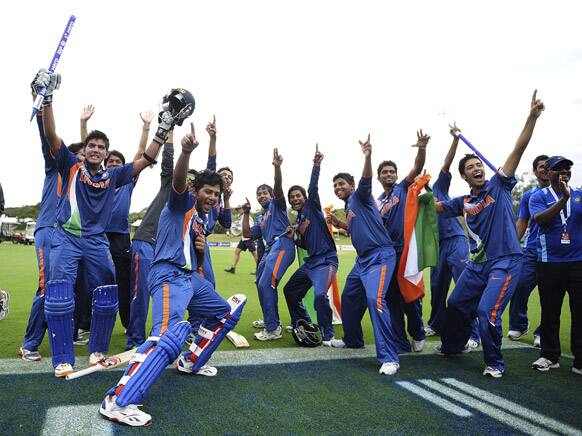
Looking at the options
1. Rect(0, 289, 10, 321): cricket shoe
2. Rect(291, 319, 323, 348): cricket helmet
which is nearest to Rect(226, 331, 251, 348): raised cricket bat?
Rect(291, 319, 323, 348): cricket helmet

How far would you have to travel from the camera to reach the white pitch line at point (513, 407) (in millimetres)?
3086

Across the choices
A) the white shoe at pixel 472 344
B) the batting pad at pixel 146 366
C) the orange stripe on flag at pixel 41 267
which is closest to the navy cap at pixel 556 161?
the white shoe at pixel 472 344

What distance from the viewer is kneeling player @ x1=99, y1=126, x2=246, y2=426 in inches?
118

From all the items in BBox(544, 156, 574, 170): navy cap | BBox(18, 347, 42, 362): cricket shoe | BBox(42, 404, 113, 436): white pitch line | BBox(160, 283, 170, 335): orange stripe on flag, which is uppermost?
BBox(544, 156, 574, 170): navy cap

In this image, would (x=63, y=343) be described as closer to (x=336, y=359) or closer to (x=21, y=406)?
(x=21, y=406)

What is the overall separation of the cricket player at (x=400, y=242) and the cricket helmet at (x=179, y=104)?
8.95 ft

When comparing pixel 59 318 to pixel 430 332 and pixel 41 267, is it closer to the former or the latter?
pixel 41 267

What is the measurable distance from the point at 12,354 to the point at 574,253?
582 cm

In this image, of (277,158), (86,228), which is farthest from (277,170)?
(86,228)

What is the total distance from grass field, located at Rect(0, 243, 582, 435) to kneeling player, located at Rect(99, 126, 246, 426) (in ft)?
0.56

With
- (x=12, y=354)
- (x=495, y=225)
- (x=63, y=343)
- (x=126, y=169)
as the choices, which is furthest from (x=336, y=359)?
(x=12, y=354)

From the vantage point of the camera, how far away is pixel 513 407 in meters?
3.47

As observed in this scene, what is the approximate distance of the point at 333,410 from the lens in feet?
10.9

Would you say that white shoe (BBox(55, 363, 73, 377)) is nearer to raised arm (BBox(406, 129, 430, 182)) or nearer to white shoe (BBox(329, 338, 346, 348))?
white shoe (BBox(329, 338, 346, 348))
